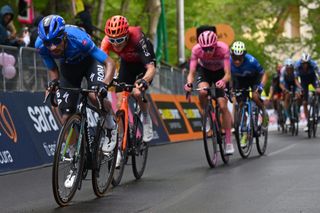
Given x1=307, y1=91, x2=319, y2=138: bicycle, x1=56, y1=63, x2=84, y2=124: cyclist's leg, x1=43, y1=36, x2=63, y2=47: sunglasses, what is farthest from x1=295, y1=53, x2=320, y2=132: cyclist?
x1=43, y1=36, x2=63, y2=47: sunglasses

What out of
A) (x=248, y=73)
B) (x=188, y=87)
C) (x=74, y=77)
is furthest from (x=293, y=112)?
(x=74, y=77)

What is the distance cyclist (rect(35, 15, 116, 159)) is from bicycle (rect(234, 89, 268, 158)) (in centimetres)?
469

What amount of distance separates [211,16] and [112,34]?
3362 centimetres

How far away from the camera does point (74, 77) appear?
30.1 feet

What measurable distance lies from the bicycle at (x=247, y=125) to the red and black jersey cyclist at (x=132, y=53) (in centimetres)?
314

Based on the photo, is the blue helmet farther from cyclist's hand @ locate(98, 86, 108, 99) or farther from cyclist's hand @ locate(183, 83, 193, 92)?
cyclist's hand @ locate(183, 83, 193, 92)

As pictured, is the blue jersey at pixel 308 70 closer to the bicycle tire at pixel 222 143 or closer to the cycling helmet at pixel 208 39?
the bicycle tire at pixel 222 143

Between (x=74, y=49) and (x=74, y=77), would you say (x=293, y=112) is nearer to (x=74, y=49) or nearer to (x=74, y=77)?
(x=74, y=77)

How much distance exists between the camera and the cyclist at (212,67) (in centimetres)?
1229

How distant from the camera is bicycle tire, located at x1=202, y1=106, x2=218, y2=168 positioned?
1205 centimetres

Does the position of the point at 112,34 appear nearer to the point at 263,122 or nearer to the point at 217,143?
the point at 217,143

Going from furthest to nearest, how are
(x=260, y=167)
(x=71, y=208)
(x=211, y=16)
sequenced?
1. (x=211, y=16)
2. (x=260, y=167)
3. (x=71, y=208)

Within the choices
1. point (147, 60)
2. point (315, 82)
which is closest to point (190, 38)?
point (315, 82)

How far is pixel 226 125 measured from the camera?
12.9 meters
